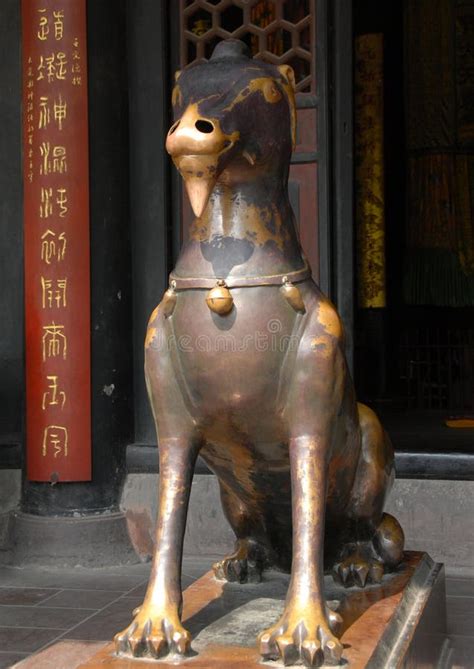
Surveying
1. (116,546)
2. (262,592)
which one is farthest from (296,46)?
(262,592)

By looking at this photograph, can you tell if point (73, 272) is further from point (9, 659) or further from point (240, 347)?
point (240, 347)

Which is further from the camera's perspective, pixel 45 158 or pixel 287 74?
pixel 45 158

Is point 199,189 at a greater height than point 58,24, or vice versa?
point 58,24

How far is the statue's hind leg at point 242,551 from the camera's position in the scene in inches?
106

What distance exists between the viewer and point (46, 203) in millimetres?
4578

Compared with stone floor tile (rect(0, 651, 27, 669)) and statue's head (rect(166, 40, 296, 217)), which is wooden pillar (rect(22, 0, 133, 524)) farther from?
statue's head (rect(166, 40, 296, 217))

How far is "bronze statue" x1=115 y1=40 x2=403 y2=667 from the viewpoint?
6.97ft

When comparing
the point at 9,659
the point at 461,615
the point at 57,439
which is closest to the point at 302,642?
the point at 9,659

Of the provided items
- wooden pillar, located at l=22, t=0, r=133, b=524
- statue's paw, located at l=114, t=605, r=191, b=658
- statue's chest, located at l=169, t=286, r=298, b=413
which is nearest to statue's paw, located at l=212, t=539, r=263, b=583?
statue's paw, located at l=114, t=605, r=191, b=658

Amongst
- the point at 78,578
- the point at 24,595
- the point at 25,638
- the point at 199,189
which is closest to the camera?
the point at 199,189

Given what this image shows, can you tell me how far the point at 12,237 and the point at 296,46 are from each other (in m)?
1.80

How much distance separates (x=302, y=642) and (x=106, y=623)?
5.43 ft

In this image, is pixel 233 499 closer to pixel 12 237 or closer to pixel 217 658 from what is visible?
pixel 217 658

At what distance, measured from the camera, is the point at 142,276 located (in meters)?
4.85
